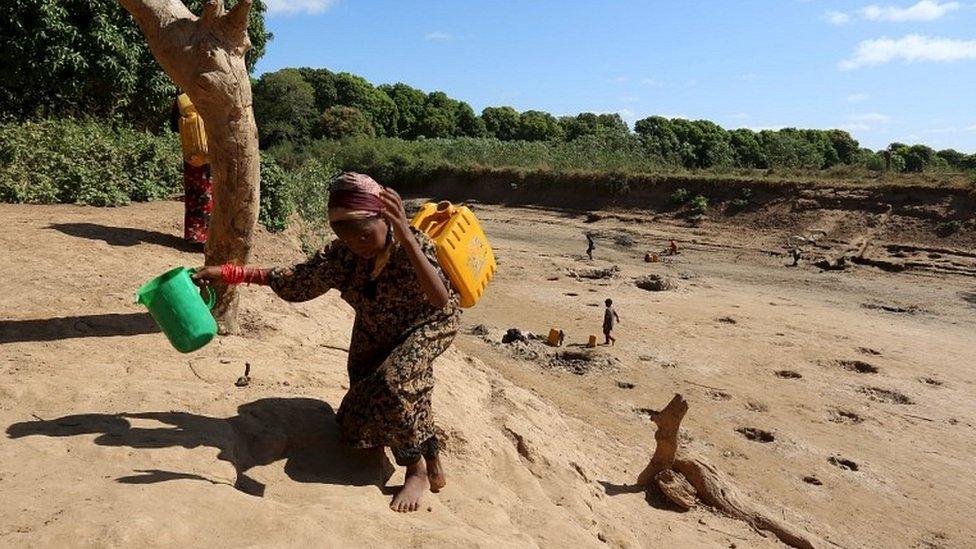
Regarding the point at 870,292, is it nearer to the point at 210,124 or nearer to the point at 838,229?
the point at 838,229

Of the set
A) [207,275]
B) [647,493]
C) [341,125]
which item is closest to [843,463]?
[647,493]

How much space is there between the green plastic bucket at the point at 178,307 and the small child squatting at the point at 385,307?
10cm

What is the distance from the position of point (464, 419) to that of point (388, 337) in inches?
57.8

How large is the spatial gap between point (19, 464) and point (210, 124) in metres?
2.27

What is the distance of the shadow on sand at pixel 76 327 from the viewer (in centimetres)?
403

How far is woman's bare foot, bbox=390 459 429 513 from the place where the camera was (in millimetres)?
2914

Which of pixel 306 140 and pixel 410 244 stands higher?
pixel 306 140

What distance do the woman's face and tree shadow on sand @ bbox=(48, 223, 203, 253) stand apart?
3839mm

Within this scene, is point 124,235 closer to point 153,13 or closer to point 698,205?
point 153,13

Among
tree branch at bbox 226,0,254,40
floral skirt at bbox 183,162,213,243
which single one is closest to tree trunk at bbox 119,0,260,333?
tree branch at bbox 226,0,254,40

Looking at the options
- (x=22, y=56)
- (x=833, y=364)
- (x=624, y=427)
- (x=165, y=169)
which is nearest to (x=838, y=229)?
(x=833, y=364)

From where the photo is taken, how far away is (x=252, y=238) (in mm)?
4594

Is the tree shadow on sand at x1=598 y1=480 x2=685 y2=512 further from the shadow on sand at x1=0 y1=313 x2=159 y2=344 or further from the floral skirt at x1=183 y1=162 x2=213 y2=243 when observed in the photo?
the floral skirt at x1=183 y1=162 x2=213 y2=243

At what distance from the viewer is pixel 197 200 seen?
655cm
